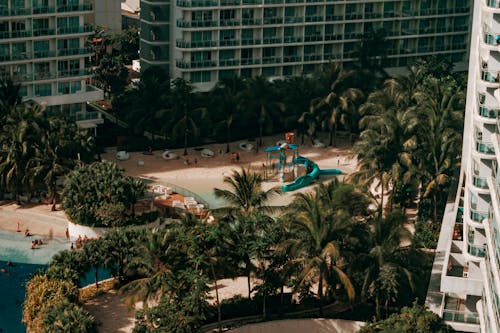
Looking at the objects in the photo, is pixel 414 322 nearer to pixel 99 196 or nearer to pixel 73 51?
pixel 99 196

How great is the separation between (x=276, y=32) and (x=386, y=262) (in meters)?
59.9

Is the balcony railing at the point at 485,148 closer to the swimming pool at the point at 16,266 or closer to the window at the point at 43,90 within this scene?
the swimming pool at the point at 16,266

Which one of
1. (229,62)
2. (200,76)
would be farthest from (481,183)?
(229,62)

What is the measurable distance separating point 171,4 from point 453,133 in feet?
142

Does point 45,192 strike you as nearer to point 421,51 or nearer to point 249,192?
point 249,192

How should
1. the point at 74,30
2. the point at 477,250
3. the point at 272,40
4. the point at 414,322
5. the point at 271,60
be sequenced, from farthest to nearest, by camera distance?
the point at 271,60
the point at 272,40
the point at 74,30
the point at 414,322
the point at 477,250

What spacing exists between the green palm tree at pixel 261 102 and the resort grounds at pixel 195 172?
3.38 metres

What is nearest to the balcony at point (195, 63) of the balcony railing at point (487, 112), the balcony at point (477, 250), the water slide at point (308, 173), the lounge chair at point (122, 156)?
the lounge chair at point (122, 156)

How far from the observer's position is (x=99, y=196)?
94500mm

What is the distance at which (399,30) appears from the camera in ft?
451

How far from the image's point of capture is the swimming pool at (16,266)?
82.1 m

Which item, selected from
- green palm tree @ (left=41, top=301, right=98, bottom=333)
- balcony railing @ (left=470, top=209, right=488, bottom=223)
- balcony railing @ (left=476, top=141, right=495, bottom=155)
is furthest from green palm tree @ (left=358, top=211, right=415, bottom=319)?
green palm tree @ (left=41, top=301, right=98, bottom=333)

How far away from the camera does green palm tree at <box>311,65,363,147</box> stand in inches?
4621

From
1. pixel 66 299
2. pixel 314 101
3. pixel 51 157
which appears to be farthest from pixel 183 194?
pixel 66 299
